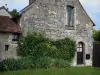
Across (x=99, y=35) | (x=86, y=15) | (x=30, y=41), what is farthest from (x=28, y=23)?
(x=99, y=35)

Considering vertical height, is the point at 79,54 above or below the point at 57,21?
below

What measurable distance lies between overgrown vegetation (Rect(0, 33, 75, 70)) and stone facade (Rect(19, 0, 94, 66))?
0.76 meters

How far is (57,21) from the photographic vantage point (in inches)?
814

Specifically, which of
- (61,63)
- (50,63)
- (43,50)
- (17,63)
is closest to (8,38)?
(17,63)

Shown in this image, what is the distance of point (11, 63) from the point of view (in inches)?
657

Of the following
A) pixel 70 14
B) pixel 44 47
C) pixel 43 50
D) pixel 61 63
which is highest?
pixel 70 14

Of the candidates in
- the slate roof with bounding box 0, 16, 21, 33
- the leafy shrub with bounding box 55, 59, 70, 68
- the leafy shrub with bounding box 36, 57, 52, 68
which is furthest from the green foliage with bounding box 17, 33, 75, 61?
the slate roof with bounding box 0, 16, 21, 33

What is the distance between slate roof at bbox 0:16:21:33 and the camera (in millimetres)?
17466

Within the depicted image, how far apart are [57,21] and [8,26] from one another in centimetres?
525

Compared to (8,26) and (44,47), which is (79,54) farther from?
(8,26)

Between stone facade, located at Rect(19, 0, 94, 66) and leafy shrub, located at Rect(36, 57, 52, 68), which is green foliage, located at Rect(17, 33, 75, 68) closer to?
leafy shrub, located at Rect(36, 57, 52, 68)

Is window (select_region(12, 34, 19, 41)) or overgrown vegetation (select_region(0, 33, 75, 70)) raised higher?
window (select_region(12, 34, 19, 41))

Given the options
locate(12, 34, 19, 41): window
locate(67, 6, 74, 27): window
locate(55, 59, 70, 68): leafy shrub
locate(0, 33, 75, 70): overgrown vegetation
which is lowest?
locate(55, 59, 70, 68): leafy shrub

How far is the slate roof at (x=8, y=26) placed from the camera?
17.5 metres
